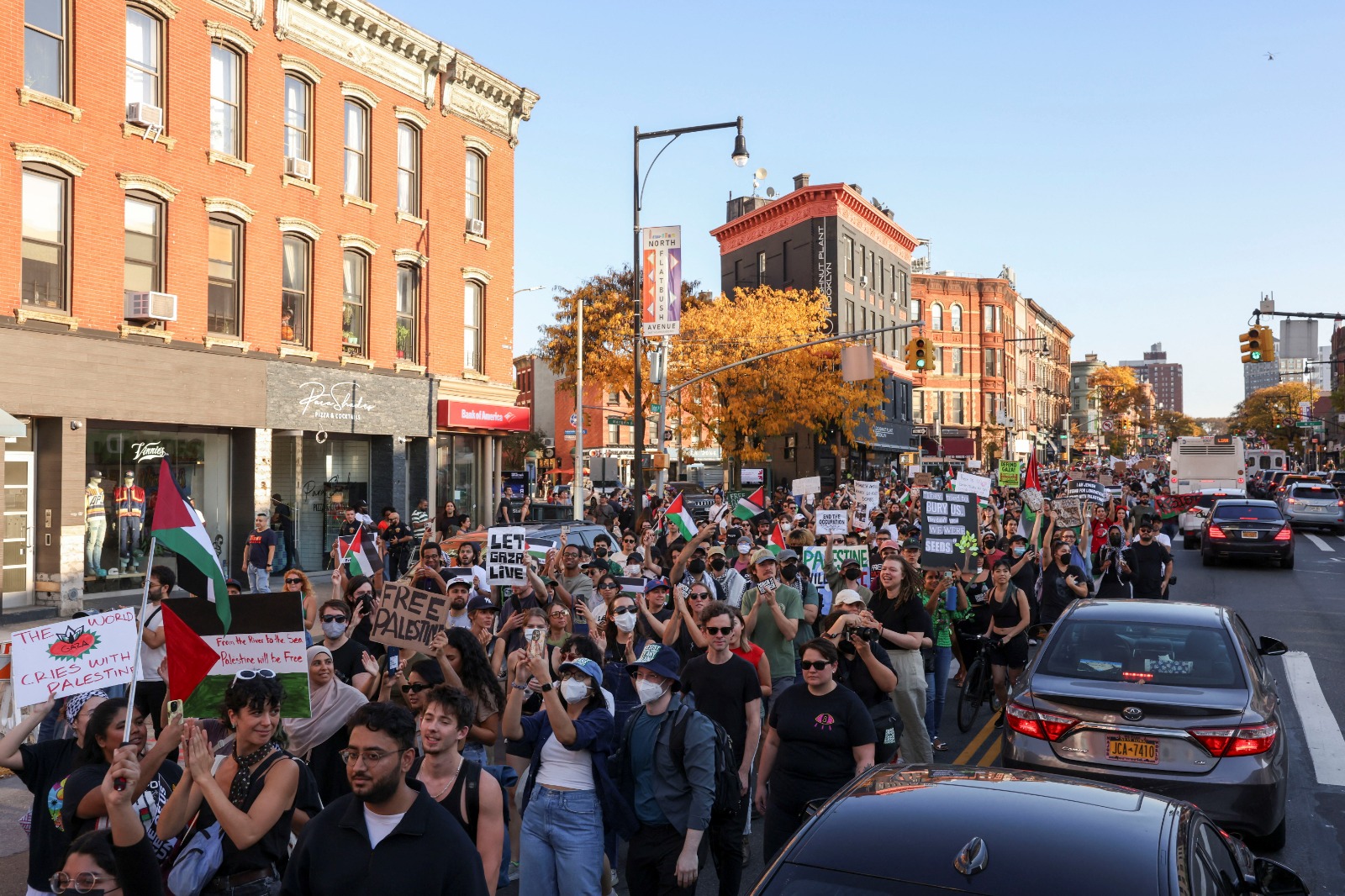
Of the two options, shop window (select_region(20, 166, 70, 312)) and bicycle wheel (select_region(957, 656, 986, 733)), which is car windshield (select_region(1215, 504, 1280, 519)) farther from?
shop window (select_region(20, 166, 70, 312))

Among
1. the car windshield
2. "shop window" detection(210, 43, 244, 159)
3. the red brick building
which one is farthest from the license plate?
the car windshield

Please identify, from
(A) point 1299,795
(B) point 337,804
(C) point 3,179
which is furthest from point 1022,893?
(C) point 3,179

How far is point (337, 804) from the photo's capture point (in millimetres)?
3828

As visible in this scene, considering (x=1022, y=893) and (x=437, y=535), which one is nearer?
(x=1022, y=893)

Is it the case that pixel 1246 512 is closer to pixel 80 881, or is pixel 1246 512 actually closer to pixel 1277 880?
pixel 1277 880

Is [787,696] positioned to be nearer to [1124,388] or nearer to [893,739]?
[893,739]

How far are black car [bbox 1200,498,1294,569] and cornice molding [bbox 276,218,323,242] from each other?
2161 cm

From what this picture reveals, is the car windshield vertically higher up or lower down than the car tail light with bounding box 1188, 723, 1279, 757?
higher up

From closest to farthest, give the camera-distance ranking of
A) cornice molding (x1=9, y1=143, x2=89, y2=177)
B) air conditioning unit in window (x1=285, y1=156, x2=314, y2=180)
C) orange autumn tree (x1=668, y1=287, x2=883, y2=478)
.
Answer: cornice molding (x1=9, y1=143, x2=89, y2=177), air conditioning unit in window (x1=285, y1=156, x2=314, y2=180), orange autumn tree (x1=668, y1=287, x2=883, y2=478)

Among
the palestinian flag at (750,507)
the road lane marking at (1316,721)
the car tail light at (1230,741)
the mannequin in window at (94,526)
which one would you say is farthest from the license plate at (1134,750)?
the mannequin in window at (94,526)

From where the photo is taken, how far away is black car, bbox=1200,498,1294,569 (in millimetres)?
24719

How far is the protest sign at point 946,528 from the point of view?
12.9 metres

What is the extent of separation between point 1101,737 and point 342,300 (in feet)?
72.8

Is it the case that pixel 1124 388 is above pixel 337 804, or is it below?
above
